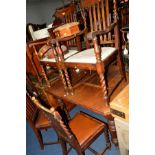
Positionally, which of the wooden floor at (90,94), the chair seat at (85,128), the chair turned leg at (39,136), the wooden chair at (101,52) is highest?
the wooden chair at (101,52)

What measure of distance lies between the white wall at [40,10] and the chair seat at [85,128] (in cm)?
715

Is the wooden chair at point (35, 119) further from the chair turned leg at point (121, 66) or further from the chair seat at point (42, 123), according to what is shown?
the chair turned leg at point (121, 66)

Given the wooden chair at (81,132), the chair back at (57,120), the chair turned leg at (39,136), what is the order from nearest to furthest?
the chair back at (57,120), the wooden chair at (81,132), the chair turned leg at (39,136)

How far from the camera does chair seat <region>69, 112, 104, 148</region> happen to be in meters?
1.62

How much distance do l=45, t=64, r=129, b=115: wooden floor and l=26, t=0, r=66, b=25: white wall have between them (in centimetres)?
660

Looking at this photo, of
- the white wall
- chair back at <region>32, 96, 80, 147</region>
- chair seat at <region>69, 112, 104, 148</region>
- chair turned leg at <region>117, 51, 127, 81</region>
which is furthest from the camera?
the white wall

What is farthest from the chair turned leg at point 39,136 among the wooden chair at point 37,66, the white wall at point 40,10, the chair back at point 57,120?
the white wall at point 40,10

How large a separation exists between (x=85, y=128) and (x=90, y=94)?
1.27 feet

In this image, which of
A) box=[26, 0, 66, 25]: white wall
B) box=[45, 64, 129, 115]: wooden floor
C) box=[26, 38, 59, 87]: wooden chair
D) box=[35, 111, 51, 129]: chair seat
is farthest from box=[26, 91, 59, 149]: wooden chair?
box=[26, 0, 66, 25]: white wall

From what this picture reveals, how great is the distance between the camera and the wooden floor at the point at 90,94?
1.71 meters

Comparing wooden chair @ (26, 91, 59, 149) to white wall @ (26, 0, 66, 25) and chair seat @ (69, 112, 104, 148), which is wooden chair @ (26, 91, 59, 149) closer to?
chair seat @ (69, 112, 104, 148)

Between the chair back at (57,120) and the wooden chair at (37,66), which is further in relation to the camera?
the wooden chair at (37,66)

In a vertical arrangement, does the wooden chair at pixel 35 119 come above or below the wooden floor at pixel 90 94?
below

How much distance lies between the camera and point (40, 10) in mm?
8469
